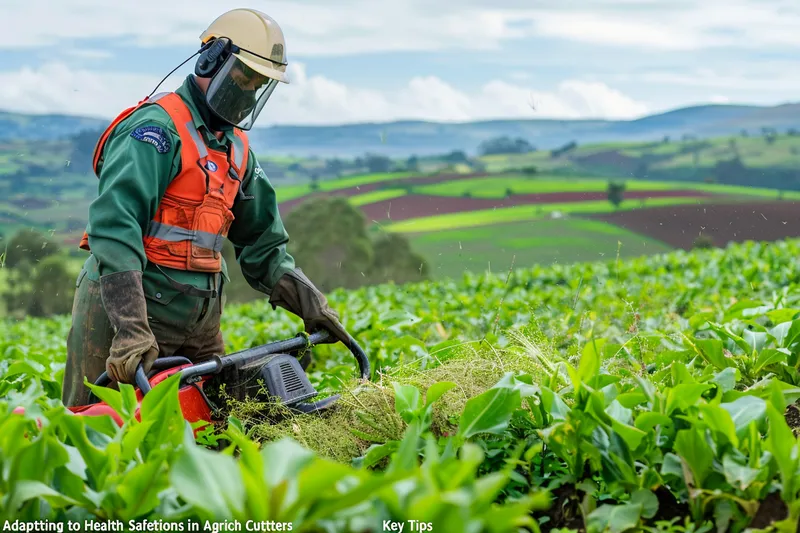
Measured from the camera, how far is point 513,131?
4000 centimetres

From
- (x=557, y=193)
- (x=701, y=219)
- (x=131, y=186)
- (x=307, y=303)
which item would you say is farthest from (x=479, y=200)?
(x=131, y=186)

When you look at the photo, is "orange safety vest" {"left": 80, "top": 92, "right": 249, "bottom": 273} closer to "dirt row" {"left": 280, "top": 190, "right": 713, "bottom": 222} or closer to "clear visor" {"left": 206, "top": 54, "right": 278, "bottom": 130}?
"clear visor" {"left": 206, "top": 54, "right": 278, "bottom": 130}

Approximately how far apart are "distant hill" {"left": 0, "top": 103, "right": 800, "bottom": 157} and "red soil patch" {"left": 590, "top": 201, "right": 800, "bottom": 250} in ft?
33.1

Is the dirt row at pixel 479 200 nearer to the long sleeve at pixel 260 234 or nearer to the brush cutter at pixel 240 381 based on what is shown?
the long sleeve at pixel 260 234

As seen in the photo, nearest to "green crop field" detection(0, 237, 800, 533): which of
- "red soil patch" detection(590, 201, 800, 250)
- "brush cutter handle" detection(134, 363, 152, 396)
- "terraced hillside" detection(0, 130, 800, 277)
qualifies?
"brush cutter handle" detection(134, 363, 152, 396)

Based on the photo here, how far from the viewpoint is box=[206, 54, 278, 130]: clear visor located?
4.03 metres

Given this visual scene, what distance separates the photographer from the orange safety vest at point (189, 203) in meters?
3.95

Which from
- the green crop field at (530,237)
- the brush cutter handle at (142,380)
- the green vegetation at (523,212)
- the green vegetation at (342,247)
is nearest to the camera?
the brush cutter handle at (142,380)

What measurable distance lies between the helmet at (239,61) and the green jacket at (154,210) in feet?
0.37

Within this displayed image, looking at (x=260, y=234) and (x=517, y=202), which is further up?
(x=260, y=234)

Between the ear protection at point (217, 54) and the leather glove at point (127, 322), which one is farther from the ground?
the ear protection at point (217, 54)

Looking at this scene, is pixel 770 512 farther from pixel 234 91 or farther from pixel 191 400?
pixel 234 91

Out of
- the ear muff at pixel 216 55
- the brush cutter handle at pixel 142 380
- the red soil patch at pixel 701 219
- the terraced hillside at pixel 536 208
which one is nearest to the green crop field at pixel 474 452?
the brush cutter handle at pixel 142 380

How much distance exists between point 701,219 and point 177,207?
52.6 feet
